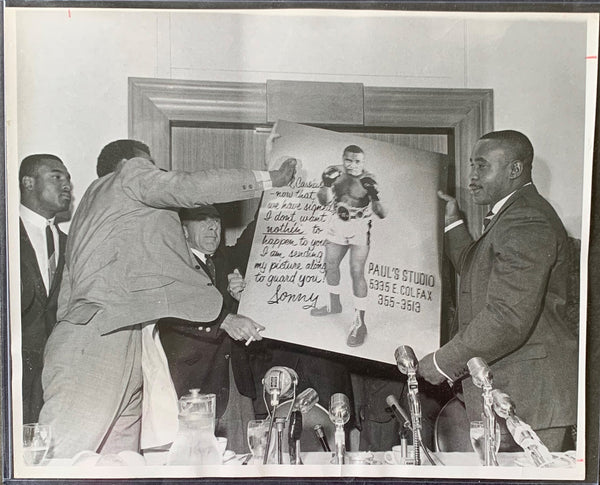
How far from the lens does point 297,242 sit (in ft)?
3.96

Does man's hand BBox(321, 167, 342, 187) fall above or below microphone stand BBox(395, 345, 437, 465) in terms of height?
above

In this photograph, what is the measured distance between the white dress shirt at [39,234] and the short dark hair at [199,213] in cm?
21

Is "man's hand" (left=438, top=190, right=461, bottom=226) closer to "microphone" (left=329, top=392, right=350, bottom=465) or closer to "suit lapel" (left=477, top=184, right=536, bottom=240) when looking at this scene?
"suit lapel" (left=477, top=184, right=536, bottom=240)

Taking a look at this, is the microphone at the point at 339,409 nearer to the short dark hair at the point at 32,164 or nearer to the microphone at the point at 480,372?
the microphone at the point at 480,372

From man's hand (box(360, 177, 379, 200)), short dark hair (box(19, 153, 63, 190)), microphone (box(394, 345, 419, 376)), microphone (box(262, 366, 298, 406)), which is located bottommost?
microphone (box(262, 366, 298, 406))

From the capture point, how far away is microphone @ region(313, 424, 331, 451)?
121 centimetres

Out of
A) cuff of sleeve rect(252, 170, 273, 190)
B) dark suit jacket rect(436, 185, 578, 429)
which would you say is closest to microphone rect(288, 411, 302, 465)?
dark suit jacket rect(436, 185, 578, 429)

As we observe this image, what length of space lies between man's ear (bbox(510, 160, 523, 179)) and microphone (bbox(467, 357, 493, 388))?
0.99 feet

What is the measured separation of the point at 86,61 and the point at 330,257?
498 millimetres

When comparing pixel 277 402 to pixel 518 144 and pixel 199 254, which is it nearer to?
pixel 199 254

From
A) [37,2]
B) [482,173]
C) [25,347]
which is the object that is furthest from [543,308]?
[37,2]

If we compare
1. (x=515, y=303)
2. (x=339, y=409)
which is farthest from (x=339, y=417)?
(x=515, y=303)

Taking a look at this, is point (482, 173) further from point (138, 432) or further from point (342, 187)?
point (138, 432)

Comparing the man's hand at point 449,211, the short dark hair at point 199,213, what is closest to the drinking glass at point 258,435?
the short dark hair at point 199,213
